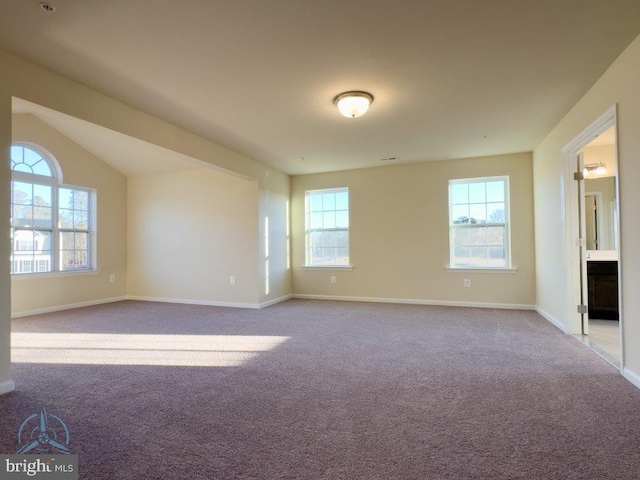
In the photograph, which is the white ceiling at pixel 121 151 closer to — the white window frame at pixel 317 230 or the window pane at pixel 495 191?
the white window frame at pixel 317 230

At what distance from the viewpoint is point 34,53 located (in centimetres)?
251

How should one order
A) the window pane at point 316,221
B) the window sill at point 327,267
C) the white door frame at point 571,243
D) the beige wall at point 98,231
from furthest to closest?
the window pane at point 316,221 → the window sill at point 327,267 → the beige wall at point 98,231 → the white door frame at point 571,243

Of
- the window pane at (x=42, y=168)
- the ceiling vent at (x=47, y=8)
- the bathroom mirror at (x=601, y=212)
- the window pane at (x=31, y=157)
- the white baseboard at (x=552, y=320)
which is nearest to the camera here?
the ceiling vent at (x=47, y=8)

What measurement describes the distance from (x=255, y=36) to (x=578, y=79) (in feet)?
9.17

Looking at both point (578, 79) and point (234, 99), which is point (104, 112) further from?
point (578, 79)

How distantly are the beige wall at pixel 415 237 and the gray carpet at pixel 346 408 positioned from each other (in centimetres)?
170

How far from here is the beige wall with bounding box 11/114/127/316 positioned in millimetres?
5234

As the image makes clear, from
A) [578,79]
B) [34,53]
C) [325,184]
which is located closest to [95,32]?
[34,53]

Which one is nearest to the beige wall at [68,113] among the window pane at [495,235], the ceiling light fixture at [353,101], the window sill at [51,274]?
the ceiling light fixture at [353,101]

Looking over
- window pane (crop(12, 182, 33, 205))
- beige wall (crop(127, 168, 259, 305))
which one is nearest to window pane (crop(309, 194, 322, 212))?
beige wall (crop(127, 168, 259, 305))

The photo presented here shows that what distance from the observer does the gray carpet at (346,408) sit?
1615 millimetres

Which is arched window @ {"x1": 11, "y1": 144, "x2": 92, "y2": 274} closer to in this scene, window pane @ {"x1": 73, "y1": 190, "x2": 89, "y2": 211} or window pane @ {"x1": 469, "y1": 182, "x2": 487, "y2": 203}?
window pane @ {"x1": 73, "y1": 190, "x2": 89, "y2": 211}

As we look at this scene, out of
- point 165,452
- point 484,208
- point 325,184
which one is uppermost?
point 325,184

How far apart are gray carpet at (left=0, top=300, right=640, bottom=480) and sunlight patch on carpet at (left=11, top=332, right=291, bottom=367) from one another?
1.3 inches
